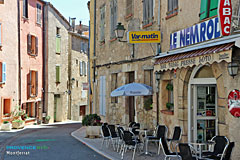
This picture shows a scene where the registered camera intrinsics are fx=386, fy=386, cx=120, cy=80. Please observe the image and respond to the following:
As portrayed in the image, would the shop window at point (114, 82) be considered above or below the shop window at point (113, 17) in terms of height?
below

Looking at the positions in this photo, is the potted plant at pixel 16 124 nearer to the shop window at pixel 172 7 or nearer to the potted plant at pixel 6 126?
the potted plant at pixel 6 126

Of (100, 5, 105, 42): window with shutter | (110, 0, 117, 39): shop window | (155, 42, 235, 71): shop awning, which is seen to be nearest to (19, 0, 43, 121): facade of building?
(100, 5, 105, 42): window with shutter

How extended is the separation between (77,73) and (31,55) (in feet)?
32.6

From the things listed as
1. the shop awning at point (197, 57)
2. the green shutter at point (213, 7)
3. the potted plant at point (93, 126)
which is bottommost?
the potted plant at point (93, 126)

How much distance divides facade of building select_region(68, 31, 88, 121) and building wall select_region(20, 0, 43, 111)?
20.7 feet

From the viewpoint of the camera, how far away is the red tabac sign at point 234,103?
820 cm

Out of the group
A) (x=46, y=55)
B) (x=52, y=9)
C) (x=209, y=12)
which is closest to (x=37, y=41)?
(x=46, y=55)

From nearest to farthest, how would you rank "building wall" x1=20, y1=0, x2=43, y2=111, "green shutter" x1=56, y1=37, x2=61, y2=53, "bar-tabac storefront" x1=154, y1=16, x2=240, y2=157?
"bar-tabac storefront" x1=154, y1=16, x2=240, y2=157
"building wall" x1=20, y1=0, x2=43, y2=111
"green shutter" x1=56, y1=37, x2=61, y2=53

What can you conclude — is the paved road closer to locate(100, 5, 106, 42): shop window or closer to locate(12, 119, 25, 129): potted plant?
locate(100, 5, 106, 42): shop window

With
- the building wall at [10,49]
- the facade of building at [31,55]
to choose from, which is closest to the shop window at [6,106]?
the building wall at [10,49]

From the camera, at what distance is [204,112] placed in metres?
10.6

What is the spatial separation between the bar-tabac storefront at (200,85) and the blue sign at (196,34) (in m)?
0.02

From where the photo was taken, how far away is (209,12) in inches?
374

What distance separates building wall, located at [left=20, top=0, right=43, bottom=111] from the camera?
25.4 meters
